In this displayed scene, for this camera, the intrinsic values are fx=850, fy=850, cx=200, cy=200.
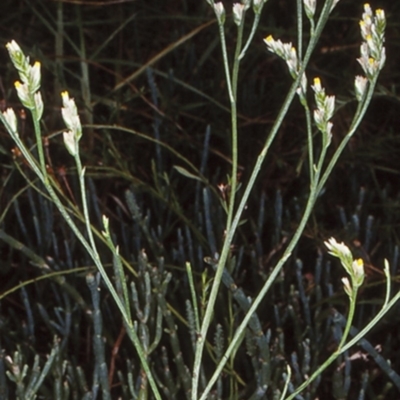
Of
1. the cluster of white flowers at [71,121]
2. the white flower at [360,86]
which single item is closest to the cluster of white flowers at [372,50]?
the white flower at [360,86]

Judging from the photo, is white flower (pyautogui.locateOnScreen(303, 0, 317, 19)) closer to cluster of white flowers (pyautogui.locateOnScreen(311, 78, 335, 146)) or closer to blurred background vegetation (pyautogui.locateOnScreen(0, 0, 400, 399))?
cluster of white flowers (pyautogui.locateOnScreen(311, 78, 335, 146))

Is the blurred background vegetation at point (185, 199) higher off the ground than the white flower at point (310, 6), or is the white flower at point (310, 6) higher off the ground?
the white flower at point (310, 6)

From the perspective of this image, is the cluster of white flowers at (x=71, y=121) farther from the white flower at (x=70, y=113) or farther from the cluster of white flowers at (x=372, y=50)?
the cluster of white flowers at (x=372, y=50)

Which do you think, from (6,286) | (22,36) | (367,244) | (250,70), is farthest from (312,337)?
(22,36)

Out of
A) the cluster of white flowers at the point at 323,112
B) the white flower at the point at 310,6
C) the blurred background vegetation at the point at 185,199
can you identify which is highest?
the white flower at the point at 310,6

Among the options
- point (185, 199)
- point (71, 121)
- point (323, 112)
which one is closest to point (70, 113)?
point (71, 121)

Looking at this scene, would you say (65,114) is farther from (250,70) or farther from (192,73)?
(250,70)

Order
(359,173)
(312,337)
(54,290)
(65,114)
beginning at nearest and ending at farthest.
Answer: (65,114) < (312,337) < (54,290) < (359,173)

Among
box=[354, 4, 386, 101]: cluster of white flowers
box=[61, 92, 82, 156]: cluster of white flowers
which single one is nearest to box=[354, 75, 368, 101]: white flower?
box=[354, 4, 386, 101]: cluster of white flowers
